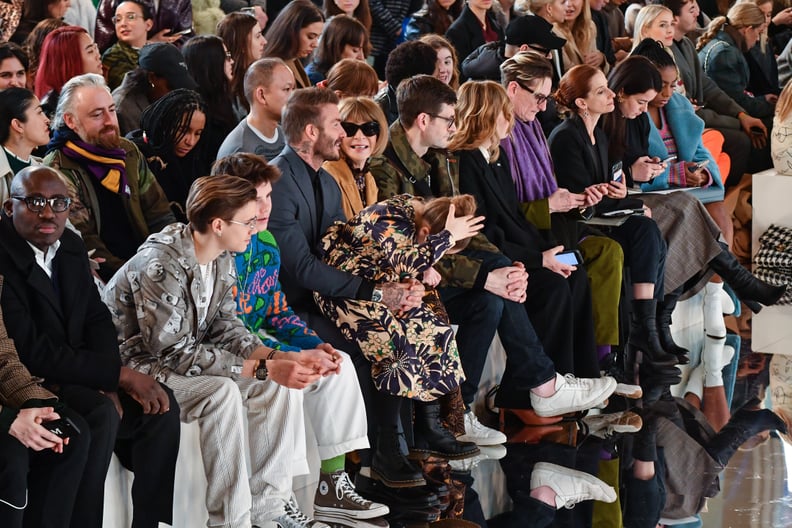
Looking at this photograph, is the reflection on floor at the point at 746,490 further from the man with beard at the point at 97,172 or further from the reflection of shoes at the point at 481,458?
the man with beard at the point at 97,172

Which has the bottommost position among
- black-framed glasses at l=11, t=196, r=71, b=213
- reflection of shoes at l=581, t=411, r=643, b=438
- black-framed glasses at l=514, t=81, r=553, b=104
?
reflection of shoes at l=581, t=411, r=643, b=438

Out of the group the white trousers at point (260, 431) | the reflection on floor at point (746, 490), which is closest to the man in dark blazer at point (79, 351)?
the white trousers at point (260, 431)

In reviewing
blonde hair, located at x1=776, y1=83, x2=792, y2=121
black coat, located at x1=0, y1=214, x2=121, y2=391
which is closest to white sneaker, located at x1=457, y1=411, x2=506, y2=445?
black coat, located at x1=0, y1=214, x2=121, y2=391

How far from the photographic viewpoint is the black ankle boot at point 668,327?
18.4 ft

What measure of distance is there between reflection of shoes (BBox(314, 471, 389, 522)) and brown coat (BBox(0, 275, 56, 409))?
38.9 inches

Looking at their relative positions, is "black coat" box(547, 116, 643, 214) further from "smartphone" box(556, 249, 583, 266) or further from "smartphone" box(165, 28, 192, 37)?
"smartphone" box(165, 28, 192, 37)

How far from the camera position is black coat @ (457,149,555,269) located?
478 centimetres

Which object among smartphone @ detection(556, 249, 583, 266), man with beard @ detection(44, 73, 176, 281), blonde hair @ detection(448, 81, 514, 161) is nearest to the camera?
man with beard @ detection(44, 73, 176, 281)

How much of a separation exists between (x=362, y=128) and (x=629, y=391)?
62.9 inches

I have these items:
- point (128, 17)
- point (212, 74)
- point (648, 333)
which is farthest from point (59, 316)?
point (648, 333)

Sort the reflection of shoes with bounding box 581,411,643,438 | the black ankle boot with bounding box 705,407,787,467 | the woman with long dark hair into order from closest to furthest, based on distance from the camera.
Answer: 1. the black ankle boot with bounding box 705,407,787,467
2. the reflection of shoes with bounding box 581,411,643,438
3. the woman with long dark hair

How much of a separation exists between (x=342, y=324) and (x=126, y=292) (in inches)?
33.7

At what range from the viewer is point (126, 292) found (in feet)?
10.9

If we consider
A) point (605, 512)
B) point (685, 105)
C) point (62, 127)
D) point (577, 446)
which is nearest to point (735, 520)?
point (605, 512)
